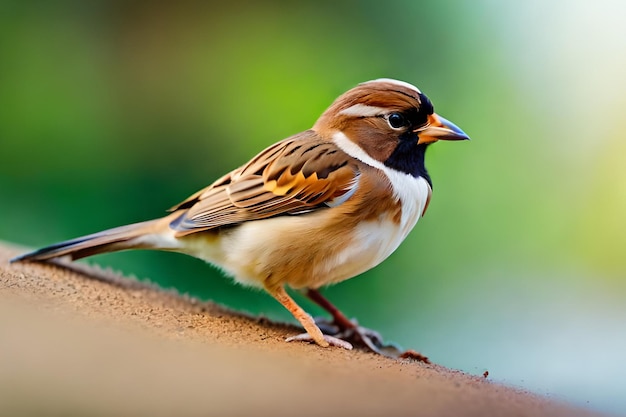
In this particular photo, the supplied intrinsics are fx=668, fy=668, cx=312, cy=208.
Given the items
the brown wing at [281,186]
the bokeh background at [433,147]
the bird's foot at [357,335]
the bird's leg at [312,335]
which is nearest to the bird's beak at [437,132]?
the brown wing at [281,186]

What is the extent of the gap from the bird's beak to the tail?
1271mm

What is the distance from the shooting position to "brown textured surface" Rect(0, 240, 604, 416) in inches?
59.5

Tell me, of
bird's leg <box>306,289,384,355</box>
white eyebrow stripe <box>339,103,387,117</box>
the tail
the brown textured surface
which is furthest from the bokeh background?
the brown textured surface

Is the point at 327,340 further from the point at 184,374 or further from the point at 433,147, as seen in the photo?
the point at 433,147

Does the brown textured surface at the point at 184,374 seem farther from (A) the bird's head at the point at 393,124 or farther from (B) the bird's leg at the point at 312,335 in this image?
(A) the bird's head at the point at 393,124

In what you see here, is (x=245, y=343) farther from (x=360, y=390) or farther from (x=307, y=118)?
(x=307, y=118)

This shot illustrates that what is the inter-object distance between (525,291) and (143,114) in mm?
3260

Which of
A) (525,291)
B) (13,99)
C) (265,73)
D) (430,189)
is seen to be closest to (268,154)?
(430,189)

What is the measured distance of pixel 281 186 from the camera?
2865mm

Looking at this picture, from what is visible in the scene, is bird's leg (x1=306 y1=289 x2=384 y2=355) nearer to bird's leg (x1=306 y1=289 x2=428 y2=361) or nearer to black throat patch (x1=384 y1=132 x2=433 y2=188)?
bird's leg (x1=306 y1=289 x2=428 y2=361)

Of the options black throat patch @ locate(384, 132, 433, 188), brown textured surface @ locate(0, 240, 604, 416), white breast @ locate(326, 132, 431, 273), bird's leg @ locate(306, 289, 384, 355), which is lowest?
brown textured surface @ locate(0, 240, 604, 416)

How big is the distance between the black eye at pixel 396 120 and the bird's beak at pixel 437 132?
0.24 ft

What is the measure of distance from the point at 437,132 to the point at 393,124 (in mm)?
190

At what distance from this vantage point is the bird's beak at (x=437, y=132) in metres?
2.82
